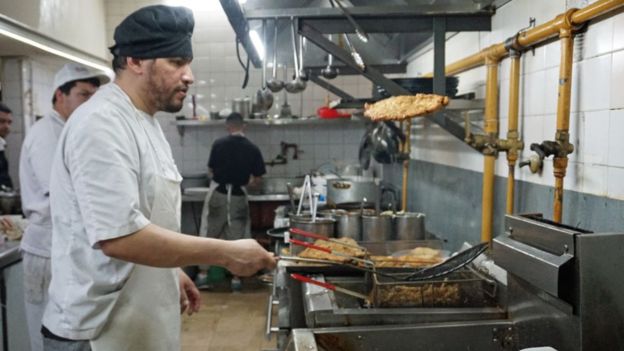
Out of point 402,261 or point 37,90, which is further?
point 37,90

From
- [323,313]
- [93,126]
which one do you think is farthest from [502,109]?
[93,126]

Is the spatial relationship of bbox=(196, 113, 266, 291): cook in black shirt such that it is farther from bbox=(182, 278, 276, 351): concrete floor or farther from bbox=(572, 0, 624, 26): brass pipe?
bbox=(572, 0, 624, 26): brass pipe

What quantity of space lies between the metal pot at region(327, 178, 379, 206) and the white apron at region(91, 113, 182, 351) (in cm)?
225

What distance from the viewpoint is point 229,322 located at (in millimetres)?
4145

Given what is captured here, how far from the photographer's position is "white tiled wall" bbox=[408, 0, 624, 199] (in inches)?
56.5

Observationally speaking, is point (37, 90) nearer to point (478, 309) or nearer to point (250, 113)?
point (250, 113)

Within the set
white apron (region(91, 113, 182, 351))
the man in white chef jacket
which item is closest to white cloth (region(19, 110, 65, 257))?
the man in white chef jacket

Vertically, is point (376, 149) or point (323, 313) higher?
point (376, 149)

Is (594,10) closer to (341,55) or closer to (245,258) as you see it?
(341,55)

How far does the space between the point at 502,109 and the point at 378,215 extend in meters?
0.78

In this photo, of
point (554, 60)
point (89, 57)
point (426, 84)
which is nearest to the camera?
point (554, 60)

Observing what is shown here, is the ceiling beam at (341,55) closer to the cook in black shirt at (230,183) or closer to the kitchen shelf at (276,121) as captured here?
the cook in black shirt at (230,183)

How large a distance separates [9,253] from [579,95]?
2.75m

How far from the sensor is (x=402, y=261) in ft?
6.52
